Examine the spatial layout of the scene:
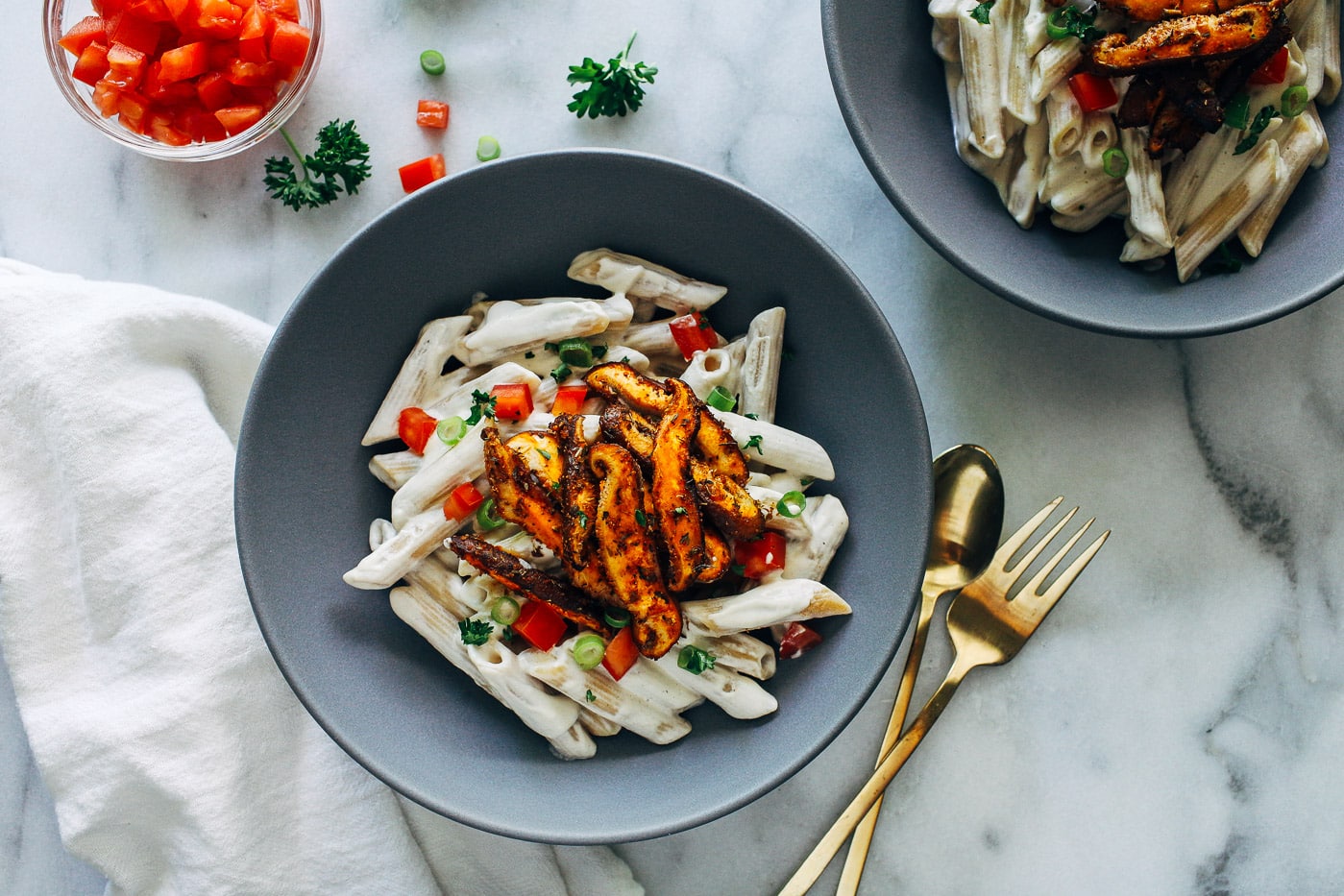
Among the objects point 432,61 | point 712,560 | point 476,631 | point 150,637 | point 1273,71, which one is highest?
point 1273,71

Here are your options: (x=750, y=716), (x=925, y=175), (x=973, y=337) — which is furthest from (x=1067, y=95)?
(x=750, y=716)

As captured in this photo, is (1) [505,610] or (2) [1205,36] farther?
(1) [505,610]

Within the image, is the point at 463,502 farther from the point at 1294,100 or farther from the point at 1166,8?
the point at 1294,100

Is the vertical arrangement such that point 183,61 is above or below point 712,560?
above

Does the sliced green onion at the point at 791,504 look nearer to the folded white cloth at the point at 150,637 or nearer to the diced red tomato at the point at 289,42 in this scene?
the folded white cloth at the point at 150,637

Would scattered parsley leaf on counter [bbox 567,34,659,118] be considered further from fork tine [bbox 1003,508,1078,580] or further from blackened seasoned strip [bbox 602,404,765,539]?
fork tine [bbox 1003,508,1078,580]

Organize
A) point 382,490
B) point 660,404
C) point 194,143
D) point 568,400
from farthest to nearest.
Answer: point 194,143
point 382,490
point 568,400
point 660,404

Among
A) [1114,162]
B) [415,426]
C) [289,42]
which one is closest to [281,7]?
[289,42]
